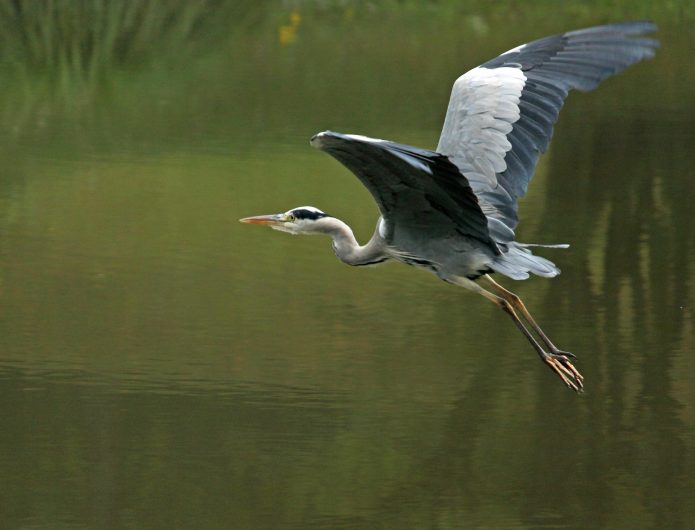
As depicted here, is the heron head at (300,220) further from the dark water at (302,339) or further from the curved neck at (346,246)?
the dark water at (302,339)

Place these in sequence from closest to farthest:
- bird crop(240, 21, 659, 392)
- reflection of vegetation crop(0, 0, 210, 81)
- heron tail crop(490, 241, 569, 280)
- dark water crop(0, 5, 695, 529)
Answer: dark water crop(0, 5, 695, 529) < heron tail crop(490, 241, 569, 280) < bird crop(240, 21, 659, 392) < reflection of vegetation crop(0, 0, 210, 81)

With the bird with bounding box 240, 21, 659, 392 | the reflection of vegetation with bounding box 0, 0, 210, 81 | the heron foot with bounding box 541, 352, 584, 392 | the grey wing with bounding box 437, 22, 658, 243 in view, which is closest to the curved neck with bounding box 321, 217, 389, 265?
the bird with bounding box 240, 21, 659, 392

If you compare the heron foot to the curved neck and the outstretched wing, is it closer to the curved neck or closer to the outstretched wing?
the outstretched wing

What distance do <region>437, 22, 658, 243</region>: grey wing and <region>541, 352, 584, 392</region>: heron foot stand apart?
22.3 inches

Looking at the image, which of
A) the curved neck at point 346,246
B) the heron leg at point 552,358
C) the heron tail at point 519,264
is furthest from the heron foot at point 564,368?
the curved neck at point 346,246

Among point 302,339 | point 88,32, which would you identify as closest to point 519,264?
point 302,339

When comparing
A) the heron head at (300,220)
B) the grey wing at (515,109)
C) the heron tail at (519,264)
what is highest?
the grey wing at (515,109)

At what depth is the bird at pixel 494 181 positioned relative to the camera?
627cm

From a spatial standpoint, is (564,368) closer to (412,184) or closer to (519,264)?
(519,264)

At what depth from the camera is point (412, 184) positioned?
5828 millimetres

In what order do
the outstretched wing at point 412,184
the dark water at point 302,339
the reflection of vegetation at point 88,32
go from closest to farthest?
1. the outstretched wing at point 412,184
2. the dark water at point 302,339
3. the reflection of vegetation at point 88,32

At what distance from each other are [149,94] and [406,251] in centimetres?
713

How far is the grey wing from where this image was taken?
6539 mm

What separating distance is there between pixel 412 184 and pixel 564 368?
126 centimetres
